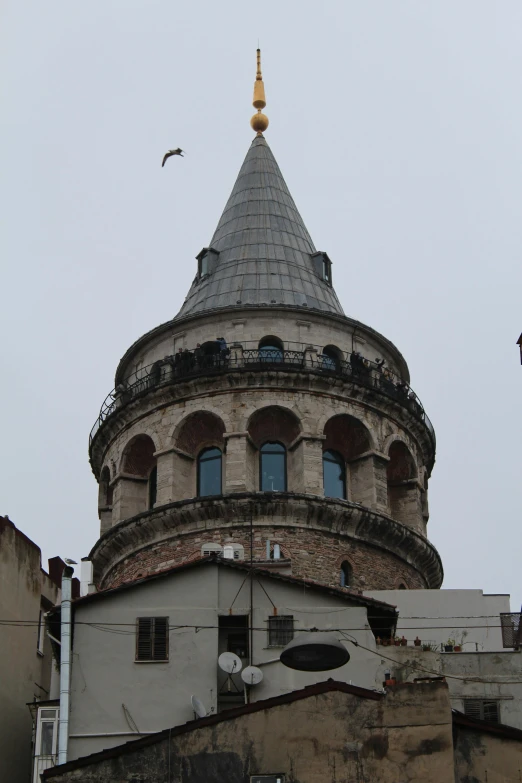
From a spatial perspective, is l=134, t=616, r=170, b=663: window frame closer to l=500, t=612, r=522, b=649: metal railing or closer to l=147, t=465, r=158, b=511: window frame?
l=500, t=612, r=522, b=649: metal railing

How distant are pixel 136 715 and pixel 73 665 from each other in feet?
5.76

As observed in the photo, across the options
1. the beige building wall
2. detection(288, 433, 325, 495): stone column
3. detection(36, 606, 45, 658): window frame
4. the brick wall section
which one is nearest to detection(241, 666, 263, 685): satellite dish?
the beige building wall

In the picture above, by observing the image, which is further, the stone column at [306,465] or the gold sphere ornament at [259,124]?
the gold sphere ornament at [259,124]

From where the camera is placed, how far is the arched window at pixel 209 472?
4591 cm

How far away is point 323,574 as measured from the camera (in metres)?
43.1

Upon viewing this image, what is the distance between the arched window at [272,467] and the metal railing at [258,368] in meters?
2.47

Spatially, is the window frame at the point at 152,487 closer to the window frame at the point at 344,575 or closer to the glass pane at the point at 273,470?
the glass pane at the point at 273,470

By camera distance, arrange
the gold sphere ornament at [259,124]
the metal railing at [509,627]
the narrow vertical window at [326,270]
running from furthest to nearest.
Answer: the gold sphere ornament at [259,124] < the narrow vertical window at [326,270] < the metal railing at [509,627]

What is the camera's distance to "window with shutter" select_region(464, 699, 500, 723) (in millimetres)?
33250

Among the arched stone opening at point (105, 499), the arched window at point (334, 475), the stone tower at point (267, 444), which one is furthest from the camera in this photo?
the arched stone opening at point (105, 499)

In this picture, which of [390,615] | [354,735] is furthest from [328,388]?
[354,735]

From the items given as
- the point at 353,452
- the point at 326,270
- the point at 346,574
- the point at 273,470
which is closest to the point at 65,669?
the point at 346,574

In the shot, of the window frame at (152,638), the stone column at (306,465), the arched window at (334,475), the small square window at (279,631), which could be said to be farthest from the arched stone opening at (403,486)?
the window frame at (152,638)

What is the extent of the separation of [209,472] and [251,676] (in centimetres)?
1692
